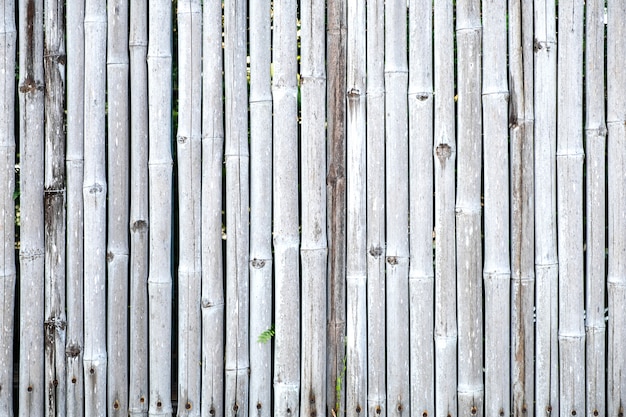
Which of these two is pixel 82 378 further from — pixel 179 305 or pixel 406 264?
pixel 406 264

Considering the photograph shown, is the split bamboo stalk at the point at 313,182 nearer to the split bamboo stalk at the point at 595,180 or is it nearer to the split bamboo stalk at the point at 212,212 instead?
the split bamboo stalk at the point at 212,212

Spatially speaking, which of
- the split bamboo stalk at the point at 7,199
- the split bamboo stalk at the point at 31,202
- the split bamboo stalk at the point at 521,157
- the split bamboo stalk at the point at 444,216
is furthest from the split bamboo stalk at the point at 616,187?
the split bamboo stalk at the point at 7,199

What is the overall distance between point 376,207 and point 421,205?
211 mm

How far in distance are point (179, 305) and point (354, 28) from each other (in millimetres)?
1562

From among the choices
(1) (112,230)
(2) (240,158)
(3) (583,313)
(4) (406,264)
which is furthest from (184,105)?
(3) (583,313)

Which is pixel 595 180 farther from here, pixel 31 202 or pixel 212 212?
pixel 31 202

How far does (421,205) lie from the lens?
313 centimetres

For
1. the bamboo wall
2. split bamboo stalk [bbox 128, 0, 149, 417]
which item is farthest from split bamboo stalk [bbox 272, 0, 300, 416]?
split bamboo stalk [bbox 128, 0, 149, 417]

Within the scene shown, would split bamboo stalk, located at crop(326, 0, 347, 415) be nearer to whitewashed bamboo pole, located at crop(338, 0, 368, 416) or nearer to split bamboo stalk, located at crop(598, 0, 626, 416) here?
whitewashed bamboo pole, located at crop(338, 0, 368, 416)

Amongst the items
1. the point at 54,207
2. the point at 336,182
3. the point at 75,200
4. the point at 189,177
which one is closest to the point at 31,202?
the point at 54,207

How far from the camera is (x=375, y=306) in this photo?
3.16 meters

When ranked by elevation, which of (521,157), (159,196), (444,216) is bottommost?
(444,216)

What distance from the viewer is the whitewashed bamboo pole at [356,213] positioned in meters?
3.15

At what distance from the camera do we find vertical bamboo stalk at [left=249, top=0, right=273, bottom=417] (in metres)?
3.15
